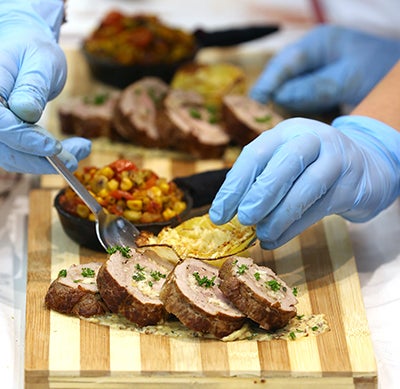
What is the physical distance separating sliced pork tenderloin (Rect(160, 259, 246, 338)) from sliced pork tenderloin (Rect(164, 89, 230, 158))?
195cm

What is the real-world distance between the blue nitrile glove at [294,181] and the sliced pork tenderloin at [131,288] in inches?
17.8

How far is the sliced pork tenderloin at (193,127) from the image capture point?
5.76m

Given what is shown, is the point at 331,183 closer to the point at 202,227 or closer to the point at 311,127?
the point at 311,127

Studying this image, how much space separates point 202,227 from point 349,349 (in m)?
1.01

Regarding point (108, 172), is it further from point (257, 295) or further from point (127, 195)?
point (257, 295)

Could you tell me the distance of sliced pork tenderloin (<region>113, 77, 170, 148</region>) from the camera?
19.2 feet

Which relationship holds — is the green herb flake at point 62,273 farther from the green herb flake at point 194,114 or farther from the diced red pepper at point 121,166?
the green herb flake at point 194,114

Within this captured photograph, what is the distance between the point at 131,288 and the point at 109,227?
0.65 metres

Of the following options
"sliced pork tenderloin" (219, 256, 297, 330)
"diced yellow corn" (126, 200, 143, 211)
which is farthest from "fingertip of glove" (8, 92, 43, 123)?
"sliced pork tenderloin" (219, 256, 297, 330)

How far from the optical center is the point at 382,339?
4188 millimetres

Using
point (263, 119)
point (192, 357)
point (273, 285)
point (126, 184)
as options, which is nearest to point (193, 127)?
point (263, 119)

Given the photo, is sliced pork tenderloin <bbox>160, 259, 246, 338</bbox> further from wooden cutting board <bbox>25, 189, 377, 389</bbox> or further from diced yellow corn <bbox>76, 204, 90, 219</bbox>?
diced yellow corn <bbox>76, 204, 90, 219</bbox>

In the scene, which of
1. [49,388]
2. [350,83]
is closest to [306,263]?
[49,388]

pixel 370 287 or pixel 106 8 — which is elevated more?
pixel 370 287
